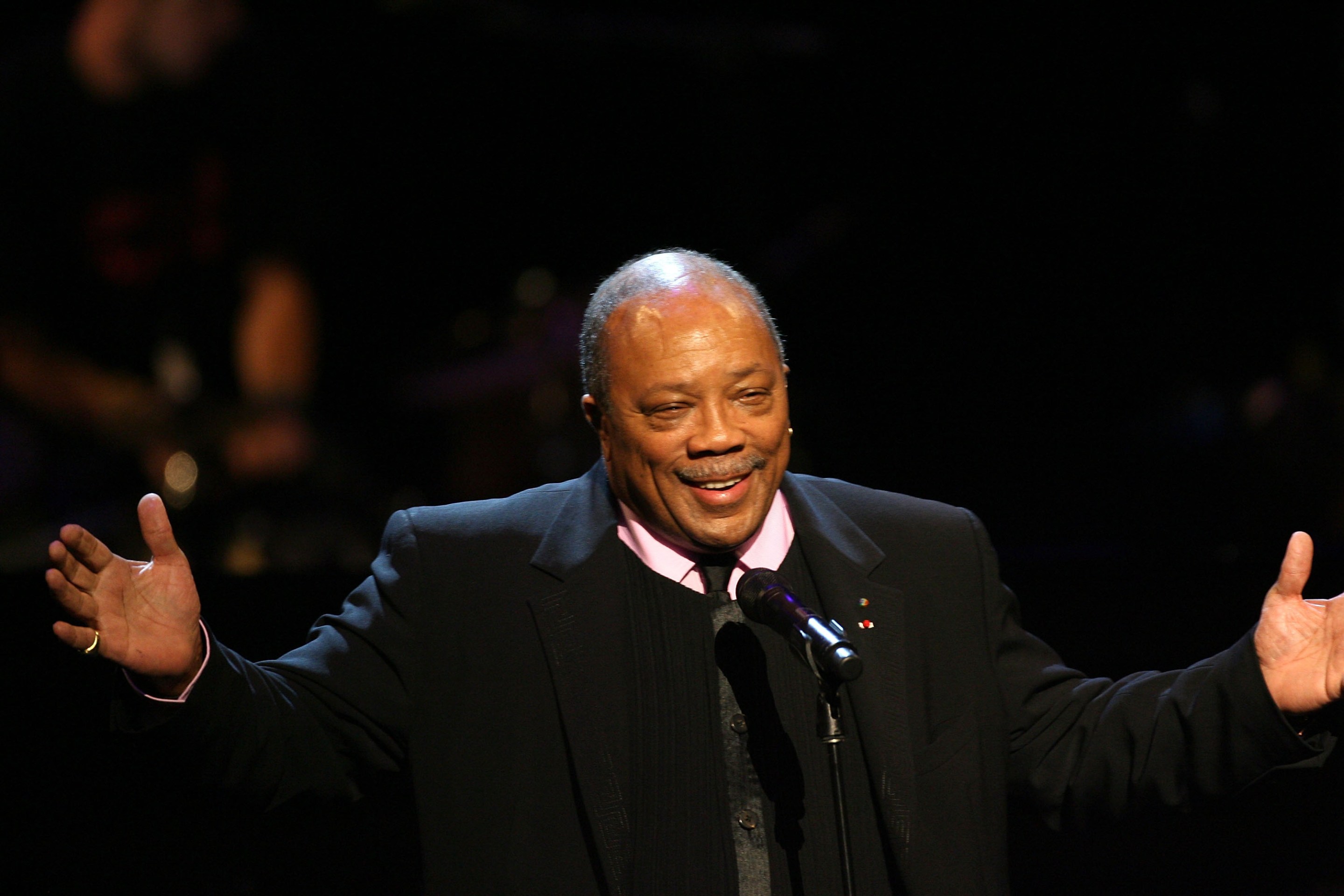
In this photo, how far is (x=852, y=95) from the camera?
538 cm

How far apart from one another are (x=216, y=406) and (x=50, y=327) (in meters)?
0.64

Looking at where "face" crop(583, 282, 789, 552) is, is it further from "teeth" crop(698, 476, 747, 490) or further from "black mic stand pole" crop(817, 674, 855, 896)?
"black mic stand pole" crop(817, 674, 855, 896)

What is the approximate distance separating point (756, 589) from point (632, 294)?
67 centimetres

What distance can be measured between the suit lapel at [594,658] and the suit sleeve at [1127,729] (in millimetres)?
641

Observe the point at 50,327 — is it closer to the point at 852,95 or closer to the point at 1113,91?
the point at 852,95

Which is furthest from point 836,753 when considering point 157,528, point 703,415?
point 157,528

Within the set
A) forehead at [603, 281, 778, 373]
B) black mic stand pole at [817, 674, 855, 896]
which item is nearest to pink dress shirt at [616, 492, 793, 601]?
forehead at [603, 281, 778, 373]

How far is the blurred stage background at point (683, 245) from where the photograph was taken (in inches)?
180

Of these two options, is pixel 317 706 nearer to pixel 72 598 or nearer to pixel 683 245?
pixel 72 598

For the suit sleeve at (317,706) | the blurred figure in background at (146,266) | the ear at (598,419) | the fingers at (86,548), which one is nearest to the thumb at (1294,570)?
the ear at (598,419)

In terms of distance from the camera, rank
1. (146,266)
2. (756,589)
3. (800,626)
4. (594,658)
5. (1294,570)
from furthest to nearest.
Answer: (146,266), (594,658), (1294,570), (756,589), (800,626)

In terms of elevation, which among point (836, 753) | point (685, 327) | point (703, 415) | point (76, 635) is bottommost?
point (836, 753)

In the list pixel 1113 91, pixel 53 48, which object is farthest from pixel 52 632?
pixel 1113 91

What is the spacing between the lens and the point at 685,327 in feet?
6.64
